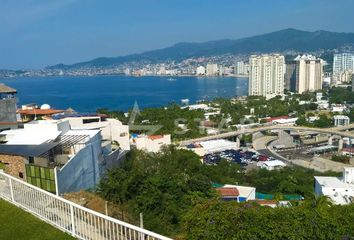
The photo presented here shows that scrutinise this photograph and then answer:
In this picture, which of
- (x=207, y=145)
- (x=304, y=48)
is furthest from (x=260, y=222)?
(x=304, y=48)

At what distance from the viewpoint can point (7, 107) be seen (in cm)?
1098

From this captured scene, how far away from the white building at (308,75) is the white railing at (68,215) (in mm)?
56296

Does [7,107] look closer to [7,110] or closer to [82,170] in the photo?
[7,110]

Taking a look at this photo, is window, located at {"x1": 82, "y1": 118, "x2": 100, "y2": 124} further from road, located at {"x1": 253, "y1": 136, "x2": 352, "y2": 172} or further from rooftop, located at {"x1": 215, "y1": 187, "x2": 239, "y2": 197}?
road, located at {"x1": 253, "y1": 136, "x2": 352, "y2": 172}

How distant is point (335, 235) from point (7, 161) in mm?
5275

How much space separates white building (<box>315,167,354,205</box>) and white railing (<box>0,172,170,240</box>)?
27.1 feet

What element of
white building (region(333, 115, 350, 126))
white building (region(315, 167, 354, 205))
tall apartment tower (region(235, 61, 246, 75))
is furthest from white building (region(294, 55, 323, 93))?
tall apartment tower (region(235, 61, 246, 75))

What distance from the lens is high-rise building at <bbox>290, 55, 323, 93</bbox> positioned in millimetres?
56062

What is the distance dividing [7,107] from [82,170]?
4.87m

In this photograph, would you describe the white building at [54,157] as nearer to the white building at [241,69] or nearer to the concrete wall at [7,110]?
the concrete wall at [7,110]

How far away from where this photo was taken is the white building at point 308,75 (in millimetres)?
56062

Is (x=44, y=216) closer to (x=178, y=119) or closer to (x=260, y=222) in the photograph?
(x=260, y=222)

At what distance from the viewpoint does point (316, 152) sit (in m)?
25.9

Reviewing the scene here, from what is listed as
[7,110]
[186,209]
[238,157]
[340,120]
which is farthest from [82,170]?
[340,120]
